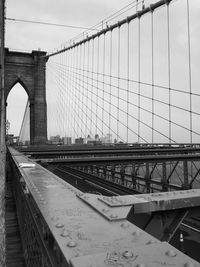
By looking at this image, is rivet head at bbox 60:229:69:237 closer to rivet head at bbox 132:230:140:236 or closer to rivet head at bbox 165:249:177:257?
rivet head at bbox 132:230:140:236

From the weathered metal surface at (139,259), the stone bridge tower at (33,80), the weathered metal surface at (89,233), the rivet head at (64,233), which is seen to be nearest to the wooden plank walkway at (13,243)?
the weathered metal surface at (89,233)

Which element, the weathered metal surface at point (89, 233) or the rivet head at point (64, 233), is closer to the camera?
the weathered metal surface at point (89, 233)

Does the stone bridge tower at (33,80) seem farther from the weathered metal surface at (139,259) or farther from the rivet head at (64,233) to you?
the weathered metal surface at (139,259)

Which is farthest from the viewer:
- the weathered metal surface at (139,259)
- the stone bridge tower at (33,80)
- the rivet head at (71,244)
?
the stone bridge tower at (33,80)

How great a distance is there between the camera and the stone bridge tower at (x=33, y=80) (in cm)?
2220

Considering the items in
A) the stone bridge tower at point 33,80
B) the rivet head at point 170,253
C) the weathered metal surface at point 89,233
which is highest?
the stone bridge tower at point 33,80

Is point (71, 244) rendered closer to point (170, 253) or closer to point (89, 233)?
point (89, 233)

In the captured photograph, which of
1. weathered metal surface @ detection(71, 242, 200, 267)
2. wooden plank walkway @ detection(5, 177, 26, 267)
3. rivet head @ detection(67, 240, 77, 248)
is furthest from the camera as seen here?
wooden plank walkway @ detection(5, 177, 26, 267)

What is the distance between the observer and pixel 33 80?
2300 cm

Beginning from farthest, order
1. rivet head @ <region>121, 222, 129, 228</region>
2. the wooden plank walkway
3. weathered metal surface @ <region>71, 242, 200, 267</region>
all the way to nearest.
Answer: the wooden plank walkway
rivet head @ <region>121, 222, 129, 228</region>
weathered metal surface @ <region>71, 242, 200, 267</region>

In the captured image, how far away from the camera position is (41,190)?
1.60 m

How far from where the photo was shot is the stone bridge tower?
22203 mm

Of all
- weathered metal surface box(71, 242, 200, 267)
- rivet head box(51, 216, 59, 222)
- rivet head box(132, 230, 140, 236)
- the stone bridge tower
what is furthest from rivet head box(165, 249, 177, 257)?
the stone bridge tower

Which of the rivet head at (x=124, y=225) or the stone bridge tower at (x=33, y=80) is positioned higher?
the stone bridge tower at (x=33, y=80)
